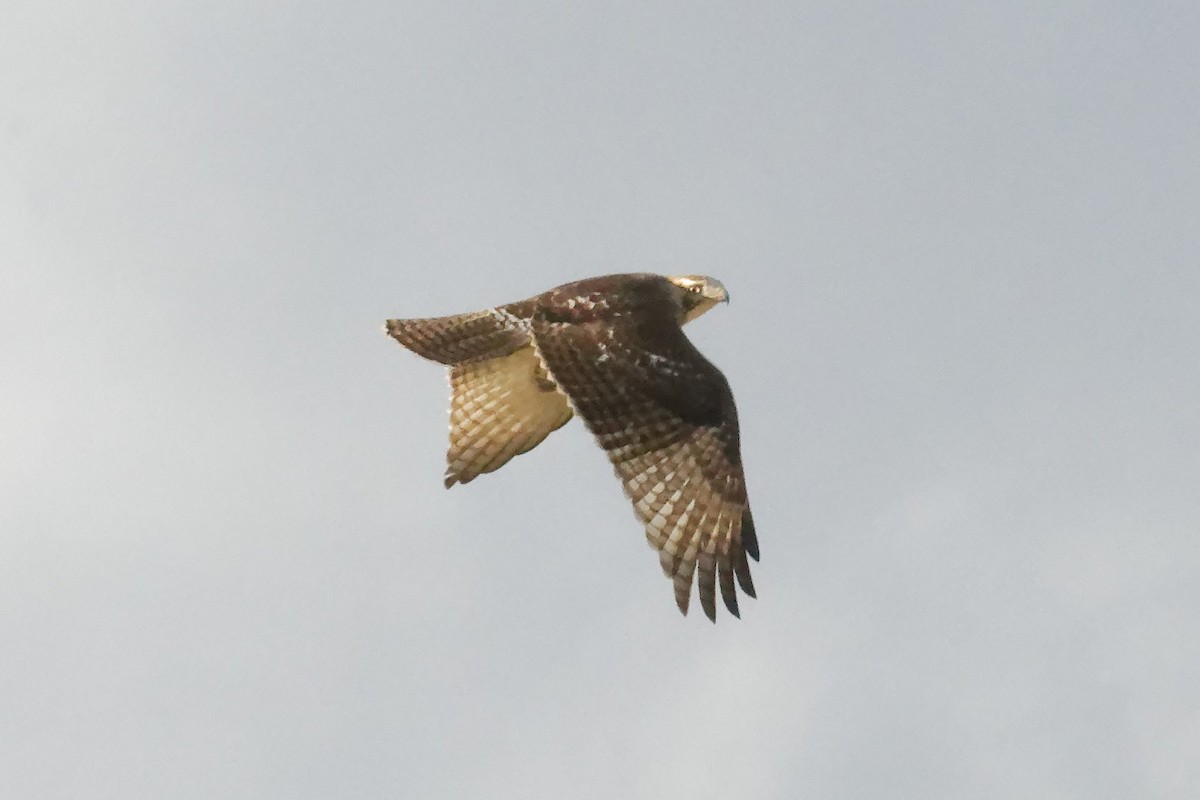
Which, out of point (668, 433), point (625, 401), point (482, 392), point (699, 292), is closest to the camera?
point (625, 401)

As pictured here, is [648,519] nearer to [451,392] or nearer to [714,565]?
[714,565]

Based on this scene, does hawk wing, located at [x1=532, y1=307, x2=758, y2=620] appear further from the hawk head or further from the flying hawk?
the hawk head

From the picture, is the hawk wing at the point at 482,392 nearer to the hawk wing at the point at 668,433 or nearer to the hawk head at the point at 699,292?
the hawk wing at the point at 668,433

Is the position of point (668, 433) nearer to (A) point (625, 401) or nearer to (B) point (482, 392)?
(A) point (625, 401)

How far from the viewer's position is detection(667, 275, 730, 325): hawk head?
832 inches

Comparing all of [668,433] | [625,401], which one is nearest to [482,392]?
[625,401]

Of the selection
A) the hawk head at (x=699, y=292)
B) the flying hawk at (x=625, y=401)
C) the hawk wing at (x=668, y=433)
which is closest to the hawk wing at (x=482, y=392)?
the flying hawk at (x=625, y=401)

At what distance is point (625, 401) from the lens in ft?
62.8

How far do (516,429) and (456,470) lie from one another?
0.69 meters

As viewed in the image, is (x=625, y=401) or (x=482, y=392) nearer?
(x=625, y=401)

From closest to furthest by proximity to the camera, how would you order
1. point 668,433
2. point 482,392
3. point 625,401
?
point 625,401, point 668,433, point 482,392

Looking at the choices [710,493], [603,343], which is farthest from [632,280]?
[710,493]

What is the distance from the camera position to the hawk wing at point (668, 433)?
18.8m

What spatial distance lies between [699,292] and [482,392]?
96.0 inches
